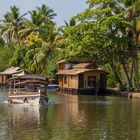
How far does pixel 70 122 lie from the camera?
29.9 meters

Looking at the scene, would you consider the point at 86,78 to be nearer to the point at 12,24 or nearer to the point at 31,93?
the point at 31,93

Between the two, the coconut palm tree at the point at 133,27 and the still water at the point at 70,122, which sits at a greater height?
the coconut palm tree at the point at 133,27

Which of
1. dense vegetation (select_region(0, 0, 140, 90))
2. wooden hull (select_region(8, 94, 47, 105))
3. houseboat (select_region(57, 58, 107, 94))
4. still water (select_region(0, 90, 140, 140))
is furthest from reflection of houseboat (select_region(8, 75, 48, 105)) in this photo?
houseboat (select_region(57, 58, 107, 94))

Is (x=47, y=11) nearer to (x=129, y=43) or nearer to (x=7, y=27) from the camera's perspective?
(x=7, y=27)

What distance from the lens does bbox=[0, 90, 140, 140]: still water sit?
24.6 metres

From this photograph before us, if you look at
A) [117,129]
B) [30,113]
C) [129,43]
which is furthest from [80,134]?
[129,43]

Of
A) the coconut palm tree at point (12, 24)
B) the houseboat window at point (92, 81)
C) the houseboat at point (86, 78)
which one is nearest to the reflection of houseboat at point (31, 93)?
the houseboat at point (86, 78)

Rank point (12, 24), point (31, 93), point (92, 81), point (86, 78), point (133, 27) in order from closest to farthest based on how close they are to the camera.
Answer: point (31, 93)
point (133, 27)
point (86, 78)
point (92, 81)
point (12, 24)

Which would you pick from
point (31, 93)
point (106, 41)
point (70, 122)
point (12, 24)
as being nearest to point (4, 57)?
point (12, 24)

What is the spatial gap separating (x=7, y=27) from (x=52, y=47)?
697 inches

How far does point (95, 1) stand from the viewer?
54.0m

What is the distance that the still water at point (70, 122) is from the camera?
2461 cm

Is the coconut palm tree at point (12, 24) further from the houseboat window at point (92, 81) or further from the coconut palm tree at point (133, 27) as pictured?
the coconut palm tree at point (133, 27)

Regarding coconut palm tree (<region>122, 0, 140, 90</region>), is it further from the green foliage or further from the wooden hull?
the green foliage
